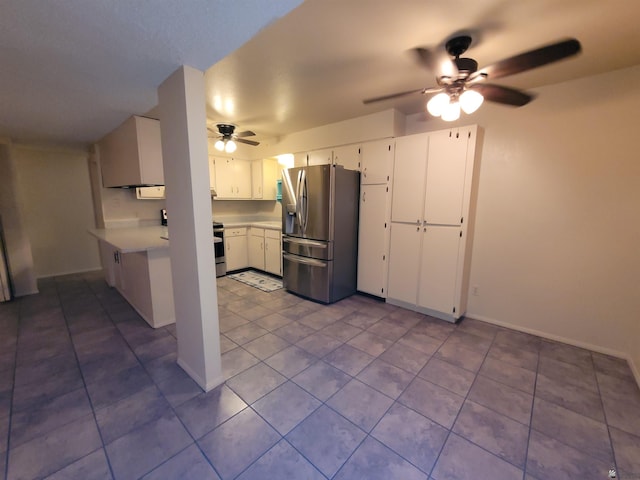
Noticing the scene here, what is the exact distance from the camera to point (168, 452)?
1419 millimetres

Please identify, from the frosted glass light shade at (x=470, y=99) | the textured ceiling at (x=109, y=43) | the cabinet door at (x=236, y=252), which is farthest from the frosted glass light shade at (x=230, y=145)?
the frosted glass light shade at (x=470, y=99)

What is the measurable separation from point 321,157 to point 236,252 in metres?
2.40

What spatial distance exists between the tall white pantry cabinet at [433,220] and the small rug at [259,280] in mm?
1963

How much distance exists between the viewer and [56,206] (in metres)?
4.53

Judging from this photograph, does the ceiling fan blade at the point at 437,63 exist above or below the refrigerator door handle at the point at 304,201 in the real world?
A: above

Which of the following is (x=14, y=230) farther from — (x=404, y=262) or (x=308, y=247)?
(x=404, y=262)

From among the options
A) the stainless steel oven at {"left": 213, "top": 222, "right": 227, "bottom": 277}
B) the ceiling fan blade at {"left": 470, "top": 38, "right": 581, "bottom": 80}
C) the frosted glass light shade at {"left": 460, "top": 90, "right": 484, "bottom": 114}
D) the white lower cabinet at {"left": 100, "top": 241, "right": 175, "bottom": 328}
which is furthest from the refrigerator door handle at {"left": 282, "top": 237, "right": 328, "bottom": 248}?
the ceiling fan blade at {"left": 470, "top": 38, "right": 581, "bottom": 80}

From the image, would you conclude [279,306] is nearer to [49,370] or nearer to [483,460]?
[49,370]

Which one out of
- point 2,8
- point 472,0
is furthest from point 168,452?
point 472,0

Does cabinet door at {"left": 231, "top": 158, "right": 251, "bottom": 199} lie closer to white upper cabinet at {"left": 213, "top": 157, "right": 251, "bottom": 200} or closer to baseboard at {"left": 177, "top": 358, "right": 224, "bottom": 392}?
white upper cabinet at {"left": 213, "top": 157, "right": 251, "bottom": 200}

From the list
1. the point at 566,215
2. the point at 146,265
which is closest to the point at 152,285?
the point at 146,265

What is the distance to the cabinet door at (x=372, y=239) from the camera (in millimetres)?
3488

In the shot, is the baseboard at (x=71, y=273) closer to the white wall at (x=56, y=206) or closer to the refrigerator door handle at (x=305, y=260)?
the white wall at (x=56, y=206)

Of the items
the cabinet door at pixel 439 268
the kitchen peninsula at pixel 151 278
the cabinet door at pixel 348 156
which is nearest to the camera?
the kitchen peninsula at pixel 151 278
